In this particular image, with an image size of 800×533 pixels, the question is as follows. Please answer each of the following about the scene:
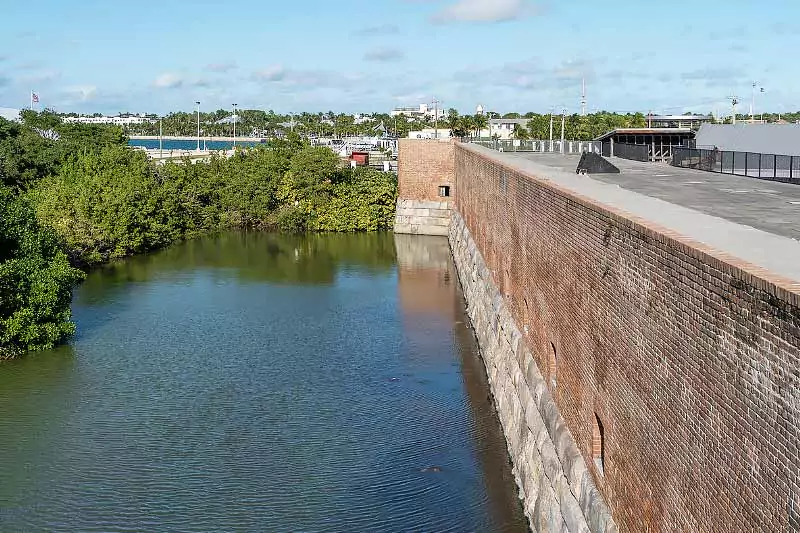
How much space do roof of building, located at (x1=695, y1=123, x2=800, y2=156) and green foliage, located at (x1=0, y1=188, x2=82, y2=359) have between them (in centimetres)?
2485

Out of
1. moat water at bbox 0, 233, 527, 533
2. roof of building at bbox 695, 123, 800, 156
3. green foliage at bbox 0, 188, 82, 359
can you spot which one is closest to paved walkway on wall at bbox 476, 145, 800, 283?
moat water at bbox 0, 233, 527, 533

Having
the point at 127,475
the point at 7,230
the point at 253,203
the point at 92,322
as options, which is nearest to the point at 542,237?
the point at 127,475

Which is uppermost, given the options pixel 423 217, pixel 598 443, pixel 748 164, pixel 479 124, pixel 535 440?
pixel 479 124

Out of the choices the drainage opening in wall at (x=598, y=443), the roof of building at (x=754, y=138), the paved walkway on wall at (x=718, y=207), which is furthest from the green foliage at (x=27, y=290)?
the roof of building at (x=754, y=138)

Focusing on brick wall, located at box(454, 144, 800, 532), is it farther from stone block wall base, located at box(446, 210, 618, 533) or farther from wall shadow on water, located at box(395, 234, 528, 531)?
wall shadow on water, located at box(395, 234, 528, 531)

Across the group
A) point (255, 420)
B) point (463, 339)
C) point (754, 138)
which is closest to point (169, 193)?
point (463, 339)

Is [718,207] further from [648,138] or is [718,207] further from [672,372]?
[648,138]

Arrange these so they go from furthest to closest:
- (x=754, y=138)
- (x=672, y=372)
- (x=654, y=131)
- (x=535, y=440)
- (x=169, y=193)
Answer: (x=169, y=193) → (x=654, y=131) → (x=754, y=138) → (x=535, y=440) → (x=672, y=372)

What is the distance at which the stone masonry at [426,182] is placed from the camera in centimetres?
5222

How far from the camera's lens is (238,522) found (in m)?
14.7

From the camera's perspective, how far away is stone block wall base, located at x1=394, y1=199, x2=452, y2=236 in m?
52.3

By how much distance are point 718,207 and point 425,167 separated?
3648 cm

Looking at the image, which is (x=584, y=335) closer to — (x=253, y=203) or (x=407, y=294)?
(x=407, y=294)

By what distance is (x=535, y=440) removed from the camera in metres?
14.7
